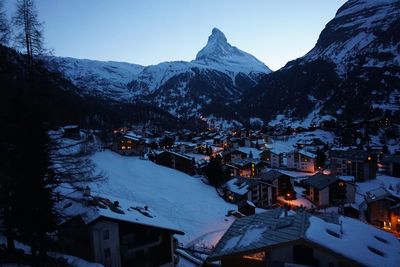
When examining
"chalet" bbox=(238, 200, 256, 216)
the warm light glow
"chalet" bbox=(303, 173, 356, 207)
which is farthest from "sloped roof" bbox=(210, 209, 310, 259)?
"chalet" bbox=(303, 173, 356, 207)

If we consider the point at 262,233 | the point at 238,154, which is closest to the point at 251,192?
the point at 238,154

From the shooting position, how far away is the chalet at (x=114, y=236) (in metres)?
20.0

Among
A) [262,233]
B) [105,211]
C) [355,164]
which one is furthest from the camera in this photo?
[355,164]

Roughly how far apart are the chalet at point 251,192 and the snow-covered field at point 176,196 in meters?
2.15

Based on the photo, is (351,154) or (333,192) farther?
(351,154)

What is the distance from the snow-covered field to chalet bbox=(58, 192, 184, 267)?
345 inches

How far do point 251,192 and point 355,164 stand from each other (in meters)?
29.4

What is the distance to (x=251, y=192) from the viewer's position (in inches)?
2130

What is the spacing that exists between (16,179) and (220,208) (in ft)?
116

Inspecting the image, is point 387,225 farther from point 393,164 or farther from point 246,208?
point 393,164

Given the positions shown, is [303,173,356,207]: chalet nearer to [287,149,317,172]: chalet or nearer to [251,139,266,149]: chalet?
[287,149,317,172]: chalet

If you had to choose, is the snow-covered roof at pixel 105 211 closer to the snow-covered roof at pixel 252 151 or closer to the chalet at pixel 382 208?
the chalet at pixel 382 208

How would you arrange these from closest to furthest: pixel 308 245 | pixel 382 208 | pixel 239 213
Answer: pixel 308 245
pixel 239 213
pixel 382 208

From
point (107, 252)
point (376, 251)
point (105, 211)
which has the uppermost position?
point (376, 251)
